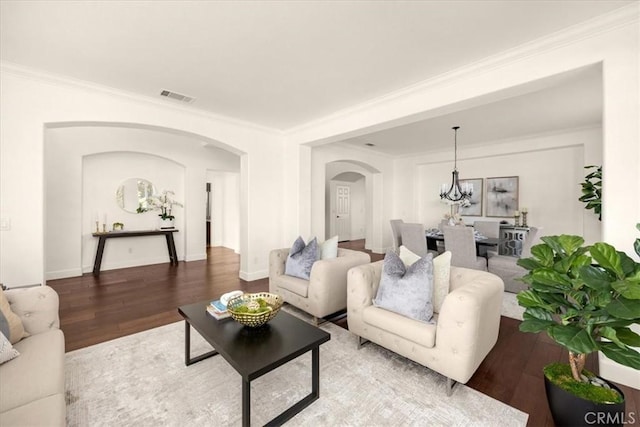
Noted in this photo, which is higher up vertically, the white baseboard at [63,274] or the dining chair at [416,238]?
the dining chair at [416,238]

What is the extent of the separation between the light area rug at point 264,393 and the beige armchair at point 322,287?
514 mm

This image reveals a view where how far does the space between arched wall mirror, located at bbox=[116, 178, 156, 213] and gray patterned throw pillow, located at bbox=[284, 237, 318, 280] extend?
162 inches

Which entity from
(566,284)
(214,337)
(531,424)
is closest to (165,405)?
(214,337)

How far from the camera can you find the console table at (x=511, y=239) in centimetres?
522

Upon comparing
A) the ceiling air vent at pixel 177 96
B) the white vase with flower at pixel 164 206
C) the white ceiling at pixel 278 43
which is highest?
the ceiling air vent at pixel 177 96

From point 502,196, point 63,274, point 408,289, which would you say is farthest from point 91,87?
point 502,196

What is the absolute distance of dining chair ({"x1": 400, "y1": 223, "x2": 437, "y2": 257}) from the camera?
4.80 m

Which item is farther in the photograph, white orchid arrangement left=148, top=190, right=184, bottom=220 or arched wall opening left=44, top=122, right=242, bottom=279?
white orchid arrangement left=148, top=190, right=184, bottom=220

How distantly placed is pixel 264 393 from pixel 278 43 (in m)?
2.77

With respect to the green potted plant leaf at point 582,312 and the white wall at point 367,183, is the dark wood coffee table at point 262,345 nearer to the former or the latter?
the green potted plant leaf at point 582,312

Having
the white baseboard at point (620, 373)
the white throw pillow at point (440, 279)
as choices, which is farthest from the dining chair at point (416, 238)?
the white baseboard at point (620, 373)

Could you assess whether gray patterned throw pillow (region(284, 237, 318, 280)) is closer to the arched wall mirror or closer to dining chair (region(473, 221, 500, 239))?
dining chair (region(473, 221, 500, 239))

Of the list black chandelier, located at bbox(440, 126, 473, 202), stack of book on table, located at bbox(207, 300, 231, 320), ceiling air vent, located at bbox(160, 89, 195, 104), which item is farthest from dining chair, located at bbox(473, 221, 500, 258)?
ceiling air vent, located at bbox(160, 89, 195, 104)

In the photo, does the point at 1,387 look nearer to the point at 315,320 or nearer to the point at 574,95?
the point at 315,320
